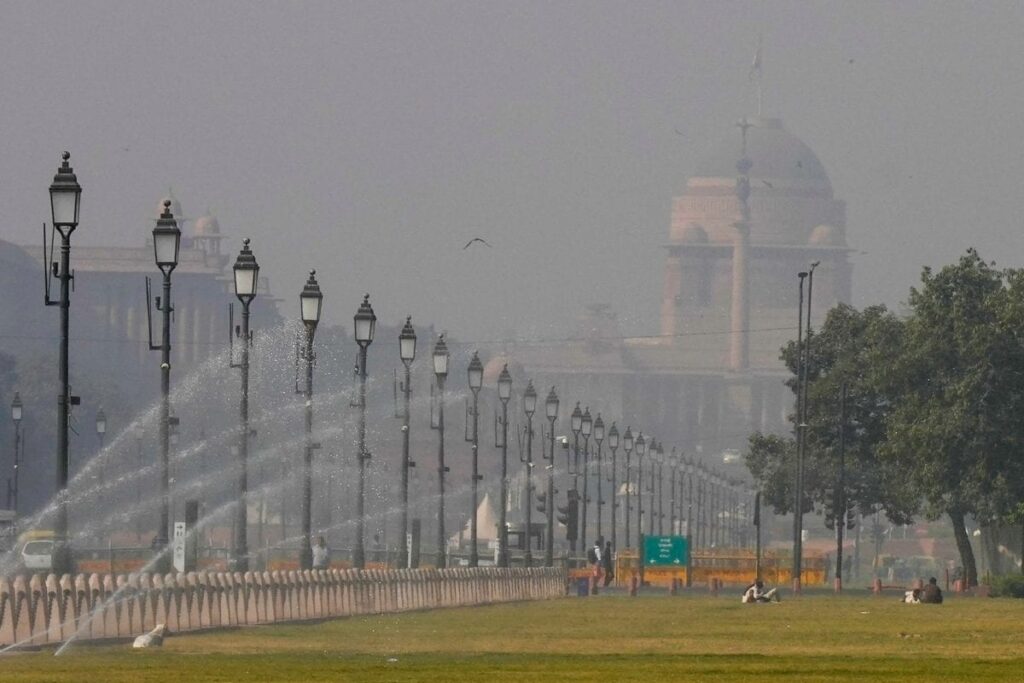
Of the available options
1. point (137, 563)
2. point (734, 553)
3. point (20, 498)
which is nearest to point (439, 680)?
point (137, 563)

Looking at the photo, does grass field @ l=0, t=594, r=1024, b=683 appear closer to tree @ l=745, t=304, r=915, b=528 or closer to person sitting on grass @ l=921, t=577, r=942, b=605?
person sitting on grass @ l=921, t=577, r=942, b=605

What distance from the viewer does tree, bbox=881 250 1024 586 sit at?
8150 centimetres

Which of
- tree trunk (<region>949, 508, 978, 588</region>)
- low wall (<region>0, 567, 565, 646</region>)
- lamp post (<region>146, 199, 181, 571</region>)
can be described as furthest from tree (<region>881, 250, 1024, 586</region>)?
lamp post (<region>146, 199, 181, 571</region>)

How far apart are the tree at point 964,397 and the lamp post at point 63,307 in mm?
47732

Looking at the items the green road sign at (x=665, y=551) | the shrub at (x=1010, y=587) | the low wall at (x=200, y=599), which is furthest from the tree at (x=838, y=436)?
the low wall at (x=200, y=599)

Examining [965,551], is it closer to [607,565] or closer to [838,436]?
[607,565]

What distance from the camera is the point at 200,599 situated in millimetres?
39812

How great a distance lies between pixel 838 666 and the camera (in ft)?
94.8

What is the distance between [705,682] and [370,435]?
15301 cm

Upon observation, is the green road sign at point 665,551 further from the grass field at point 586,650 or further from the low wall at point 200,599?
the grass field at point 586,650

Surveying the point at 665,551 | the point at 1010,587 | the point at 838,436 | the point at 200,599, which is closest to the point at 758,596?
the point at 1010,587

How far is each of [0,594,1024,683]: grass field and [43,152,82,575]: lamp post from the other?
176 centimetres

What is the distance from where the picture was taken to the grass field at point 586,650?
27078 mm

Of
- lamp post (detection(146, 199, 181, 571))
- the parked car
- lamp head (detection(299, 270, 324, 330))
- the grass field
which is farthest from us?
the parked car
